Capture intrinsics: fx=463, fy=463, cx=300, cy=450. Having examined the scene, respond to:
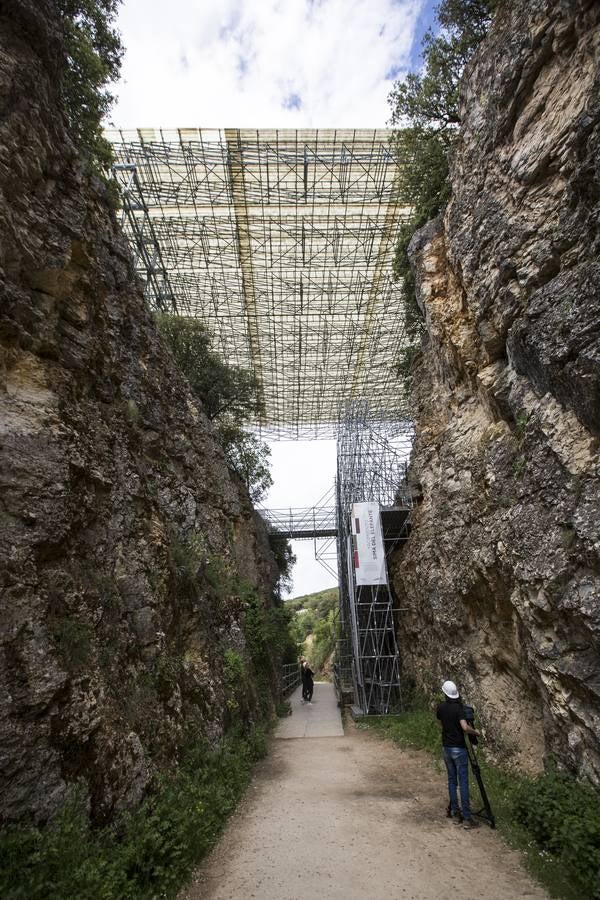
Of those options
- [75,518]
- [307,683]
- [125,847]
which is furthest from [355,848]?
[307,683]

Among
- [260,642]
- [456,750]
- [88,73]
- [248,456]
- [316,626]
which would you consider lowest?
[456,750]

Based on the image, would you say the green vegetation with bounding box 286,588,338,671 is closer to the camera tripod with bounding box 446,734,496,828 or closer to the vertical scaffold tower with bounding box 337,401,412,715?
the vertical scaffold tower with bounding box 337,401,412,715

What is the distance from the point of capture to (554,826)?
4.36 metres

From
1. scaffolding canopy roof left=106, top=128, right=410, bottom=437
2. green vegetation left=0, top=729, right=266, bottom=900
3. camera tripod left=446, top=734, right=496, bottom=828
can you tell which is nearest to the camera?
green vegetation left=0, top=729, right=266, bottom=900

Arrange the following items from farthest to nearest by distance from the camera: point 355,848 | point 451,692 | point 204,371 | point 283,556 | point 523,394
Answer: point 283,556, point 204,371, point 523,394, point 451,692, point 355,848

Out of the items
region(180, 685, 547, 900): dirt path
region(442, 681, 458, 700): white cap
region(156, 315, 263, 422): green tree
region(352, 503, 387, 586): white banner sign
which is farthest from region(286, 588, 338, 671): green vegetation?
region(442, 681, 458, 700): white cap

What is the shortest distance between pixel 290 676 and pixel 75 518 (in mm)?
16110

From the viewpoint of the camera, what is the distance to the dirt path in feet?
12.9

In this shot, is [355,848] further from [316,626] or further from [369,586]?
[316,626]

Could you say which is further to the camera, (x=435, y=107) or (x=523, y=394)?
(x=435, y=107)

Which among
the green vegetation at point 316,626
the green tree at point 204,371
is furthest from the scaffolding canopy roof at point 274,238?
the green vegetation at point 316,626

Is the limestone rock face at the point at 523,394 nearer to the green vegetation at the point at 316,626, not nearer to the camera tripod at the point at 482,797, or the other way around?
the camera tripod at the point at 482,797

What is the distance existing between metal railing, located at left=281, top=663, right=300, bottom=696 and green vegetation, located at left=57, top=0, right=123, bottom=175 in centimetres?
1677

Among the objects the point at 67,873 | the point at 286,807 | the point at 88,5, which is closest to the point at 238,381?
the point at 88,5
